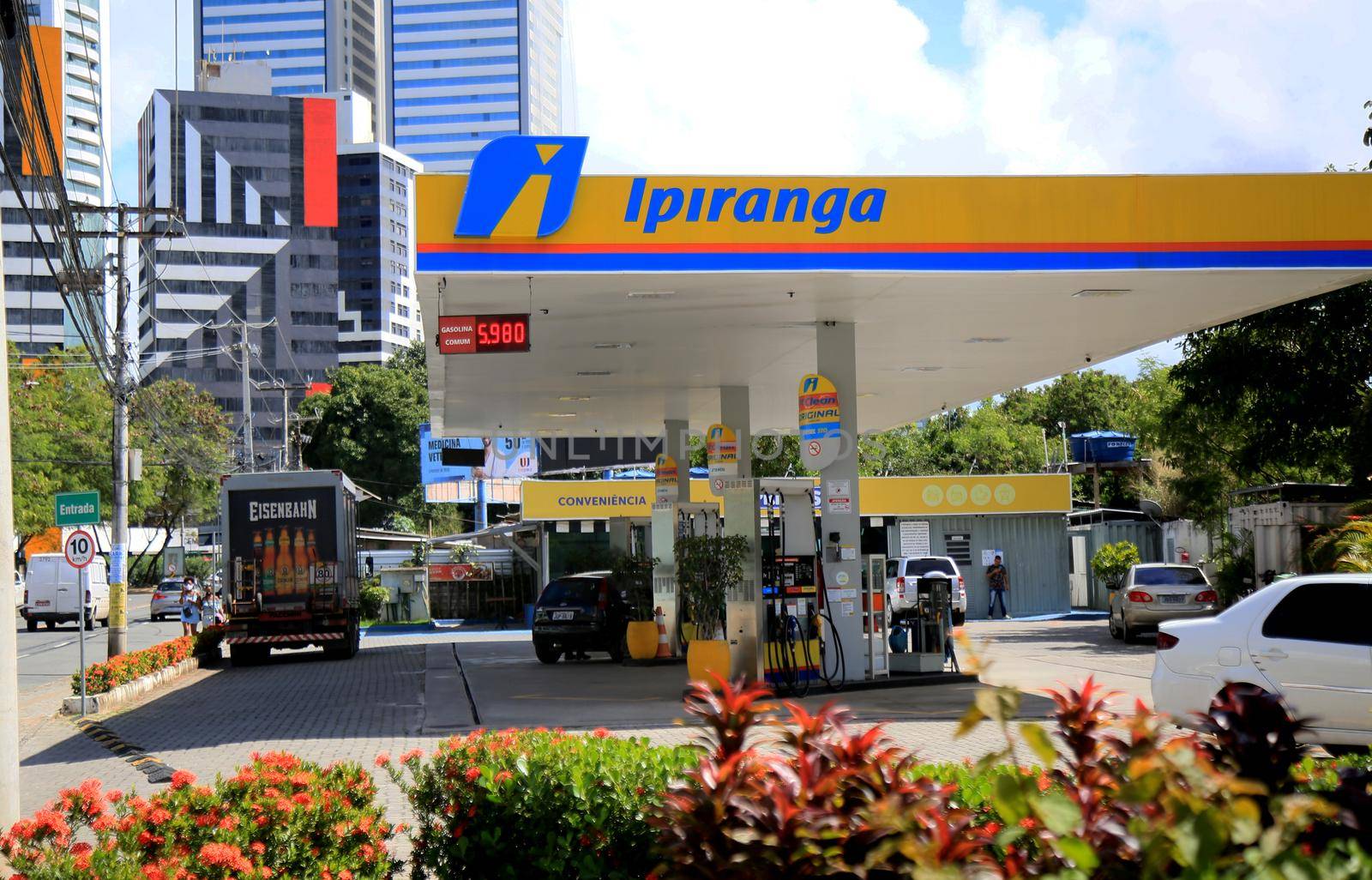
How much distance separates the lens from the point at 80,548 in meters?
19.0

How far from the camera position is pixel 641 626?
23.2 meters

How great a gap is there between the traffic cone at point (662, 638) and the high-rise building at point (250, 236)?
352ft

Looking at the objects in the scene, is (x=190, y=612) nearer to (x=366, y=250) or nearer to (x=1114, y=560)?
(x=1114, y=560)

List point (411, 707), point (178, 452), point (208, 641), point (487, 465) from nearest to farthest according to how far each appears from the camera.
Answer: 1. point (411, 707)
2. point (208, 641)
3. point (487, 465)
4. point (178, 452)

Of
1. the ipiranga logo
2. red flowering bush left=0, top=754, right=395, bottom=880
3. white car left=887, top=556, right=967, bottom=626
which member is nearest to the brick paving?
red flowering bush left=0, top=754, right=395, bottom=880

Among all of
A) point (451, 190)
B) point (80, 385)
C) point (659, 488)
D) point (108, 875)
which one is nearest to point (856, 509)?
point (451, 190)

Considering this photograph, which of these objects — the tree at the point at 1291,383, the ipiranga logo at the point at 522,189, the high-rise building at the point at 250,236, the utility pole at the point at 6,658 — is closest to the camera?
the utility pole at the point at 6,658

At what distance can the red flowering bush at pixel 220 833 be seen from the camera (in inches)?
214

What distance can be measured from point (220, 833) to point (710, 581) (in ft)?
39.0

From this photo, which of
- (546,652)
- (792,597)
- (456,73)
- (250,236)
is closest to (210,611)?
(546,652)

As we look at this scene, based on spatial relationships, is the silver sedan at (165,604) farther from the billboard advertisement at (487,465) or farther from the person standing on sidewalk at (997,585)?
the person standing on sidewalk at (997,585)

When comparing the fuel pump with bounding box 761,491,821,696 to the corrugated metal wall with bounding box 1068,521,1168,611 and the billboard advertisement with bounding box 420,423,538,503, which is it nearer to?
the corrugated metal wall with bounding box 1068,521,1168,611

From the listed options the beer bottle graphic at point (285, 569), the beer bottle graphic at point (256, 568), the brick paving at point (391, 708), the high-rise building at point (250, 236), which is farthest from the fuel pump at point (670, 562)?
the high-rise building at point (250, 236)

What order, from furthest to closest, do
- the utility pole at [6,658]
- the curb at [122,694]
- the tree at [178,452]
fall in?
the tree at [178,452] → the curb at [122,694] → the utility pole at [6,658]
